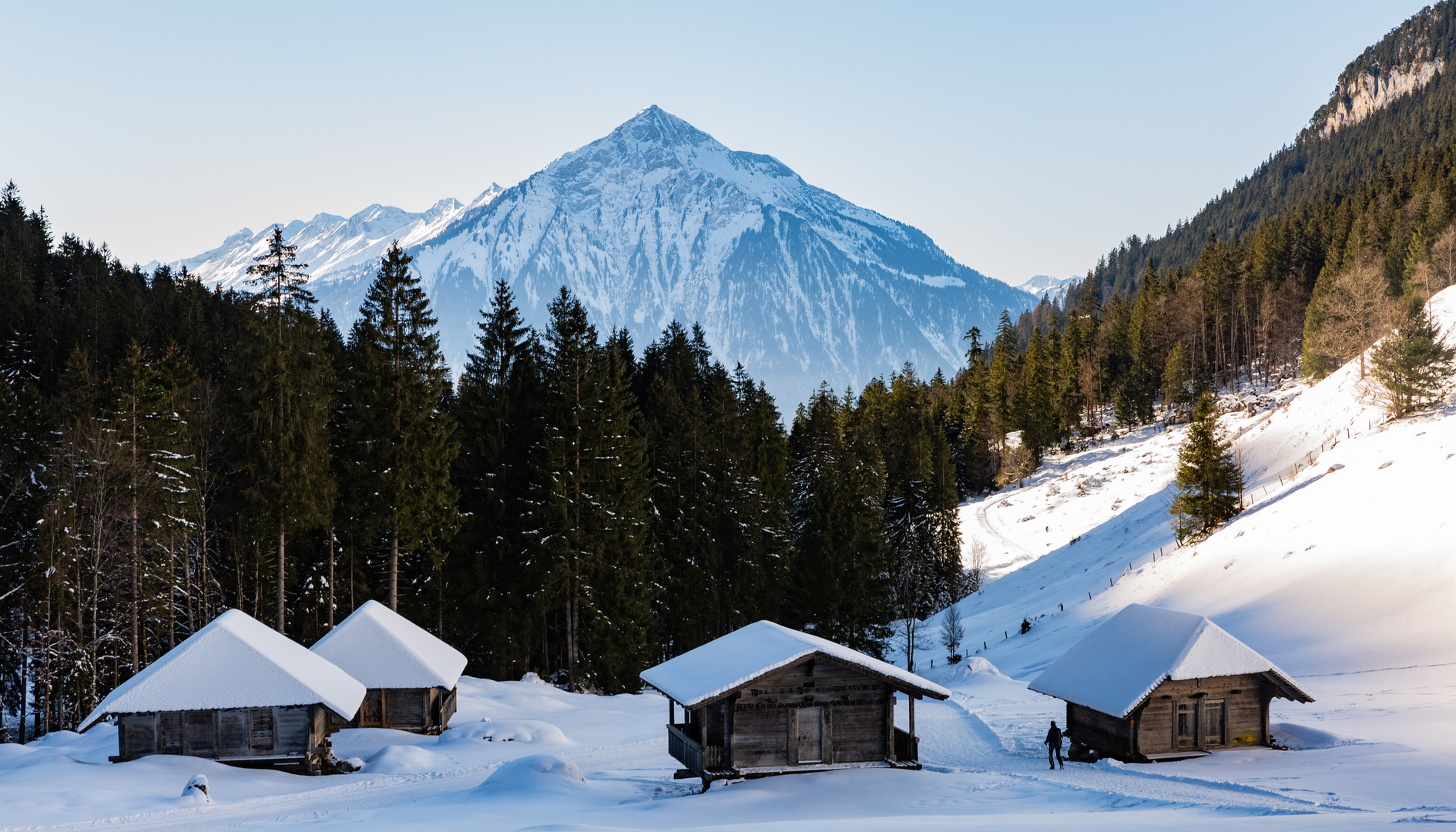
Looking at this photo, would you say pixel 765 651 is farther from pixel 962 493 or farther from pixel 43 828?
pixel 962 493

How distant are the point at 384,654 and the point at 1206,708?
25.2 metres

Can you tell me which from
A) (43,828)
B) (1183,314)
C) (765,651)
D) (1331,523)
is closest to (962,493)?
(1183,314)

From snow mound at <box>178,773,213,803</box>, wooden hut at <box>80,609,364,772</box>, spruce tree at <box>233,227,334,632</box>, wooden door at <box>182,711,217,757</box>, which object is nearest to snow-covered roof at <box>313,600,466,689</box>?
spruce tree at <box>233,227,334,632</box>

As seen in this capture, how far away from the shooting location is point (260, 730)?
2448cm

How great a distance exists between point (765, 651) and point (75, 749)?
20329 millimetres

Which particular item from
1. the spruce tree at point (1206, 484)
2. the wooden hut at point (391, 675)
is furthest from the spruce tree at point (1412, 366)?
the wooden hut at point (391, 675)

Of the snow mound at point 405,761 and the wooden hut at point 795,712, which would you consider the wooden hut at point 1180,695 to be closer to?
the wooden hut at point 795,712

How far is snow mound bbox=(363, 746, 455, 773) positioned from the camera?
24.1m

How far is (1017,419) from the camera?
10150cm

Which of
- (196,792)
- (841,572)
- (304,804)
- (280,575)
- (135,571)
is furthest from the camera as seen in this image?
(841,572)

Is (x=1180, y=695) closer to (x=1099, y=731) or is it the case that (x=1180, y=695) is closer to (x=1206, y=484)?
(x=1099, y=731)

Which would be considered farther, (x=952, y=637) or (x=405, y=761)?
(x=952, y=637)

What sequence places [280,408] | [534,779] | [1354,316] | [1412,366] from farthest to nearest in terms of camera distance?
[1354,316]
[1412,366]
[280,408]
[534,779]

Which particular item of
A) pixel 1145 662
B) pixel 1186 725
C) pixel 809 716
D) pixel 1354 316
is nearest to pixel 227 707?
pixel 809 716
